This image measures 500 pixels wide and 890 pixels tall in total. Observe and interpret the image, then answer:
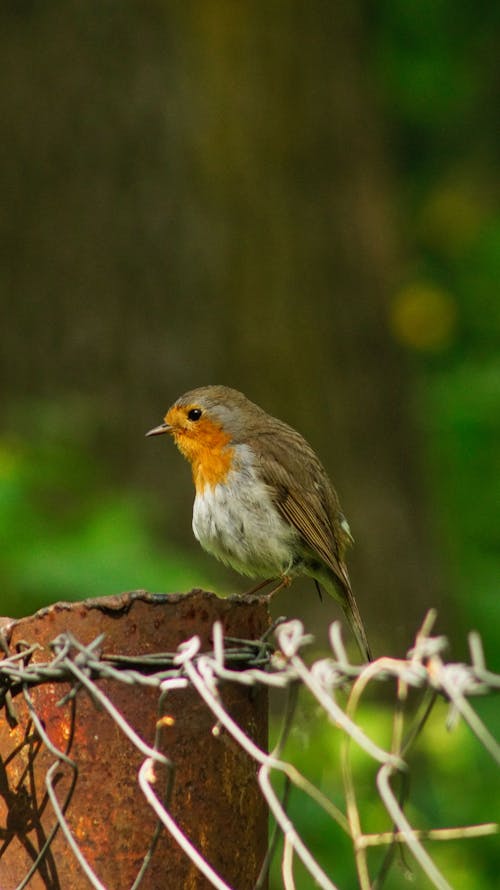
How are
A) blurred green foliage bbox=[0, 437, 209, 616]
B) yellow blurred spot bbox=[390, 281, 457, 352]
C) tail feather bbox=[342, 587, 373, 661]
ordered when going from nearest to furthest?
tail feather bbox=[342, 587, 373, 661] < blurred green foliage bbox=[0, 437, 209, 616] < yellow blurred spot bbox=[390, 281, 457, 352]

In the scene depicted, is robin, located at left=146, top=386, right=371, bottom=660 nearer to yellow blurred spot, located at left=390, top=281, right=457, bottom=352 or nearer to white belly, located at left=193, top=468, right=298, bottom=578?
white belly, located at left=193, top=468, right=298, bottom=578

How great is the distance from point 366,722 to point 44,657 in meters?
2.90

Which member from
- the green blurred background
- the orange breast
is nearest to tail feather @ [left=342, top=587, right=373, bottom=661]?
the orange breast

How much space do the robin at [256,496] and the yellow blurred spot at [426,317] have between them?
4.51 metres

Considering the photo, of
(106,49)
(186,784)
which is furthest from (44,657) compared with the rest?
(106,49)

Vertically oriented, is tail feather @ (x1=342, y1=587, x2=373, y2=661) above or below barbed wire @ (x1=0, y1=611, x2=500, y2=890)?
above

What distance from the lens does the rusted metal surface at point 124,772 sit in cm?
186

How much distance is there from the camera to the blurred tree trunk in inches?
241

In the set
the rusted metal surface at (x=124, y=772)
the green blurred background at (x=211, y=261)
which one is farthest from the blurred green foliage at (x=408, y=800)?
the rusted metal surface at (x=124, y=772)

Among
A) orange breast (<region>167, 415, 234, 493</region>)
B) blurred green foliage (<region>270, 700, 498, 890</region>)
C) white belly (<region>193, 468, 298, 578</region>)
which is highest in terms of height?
orange breast (<region>167, 415, 234, 493</region>)

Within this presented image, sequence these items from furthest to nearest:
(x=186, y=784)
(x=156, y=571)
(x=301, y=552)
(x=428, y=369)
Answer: (x=428, y=369), (x=156, y=571), (x=301, y=552), (x=186, y=784)

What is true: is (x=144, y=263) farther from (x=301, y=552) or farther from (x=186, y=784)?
(x=186, y=784)

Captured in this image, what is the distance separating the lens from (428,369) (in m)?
9.66

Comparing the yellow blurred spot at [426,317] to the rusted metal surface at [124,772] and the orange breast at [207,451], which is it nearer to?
the orange breast at [207,451]
